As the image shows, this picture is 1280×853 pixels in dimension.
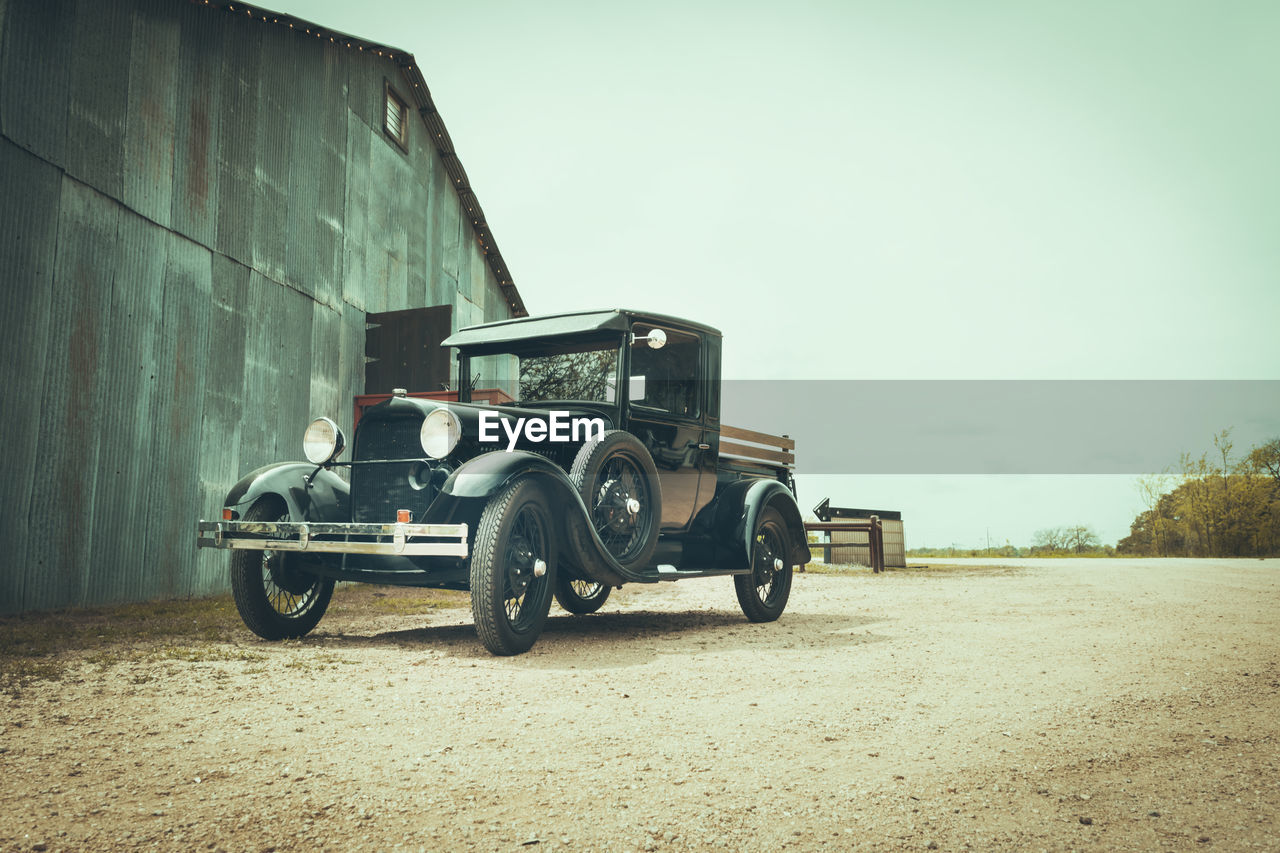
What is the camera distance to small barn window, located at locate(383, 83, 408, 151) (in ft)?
44.2

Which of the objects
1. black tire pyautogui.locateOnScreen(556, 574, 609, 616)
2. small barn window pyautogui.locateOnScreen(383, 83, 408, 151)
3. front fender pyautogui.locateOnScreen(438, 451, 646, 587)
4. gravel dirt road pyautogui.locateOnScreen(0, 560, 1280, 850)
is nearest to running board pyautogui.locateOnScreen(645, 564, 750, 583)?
front fender pyautogui.locateOnScreen(438, 451, 646, 587)

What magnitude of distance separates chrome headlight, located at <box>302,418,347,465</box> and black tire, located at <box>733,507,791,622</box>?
330cm

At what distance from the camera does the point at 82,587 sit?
24.4 ft

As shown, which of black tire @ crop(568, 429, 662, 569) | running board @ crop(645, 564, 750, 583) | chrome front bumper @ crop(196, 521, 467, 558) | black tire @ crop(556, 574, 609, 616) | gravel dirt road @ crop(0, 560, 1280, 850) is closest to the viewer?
gravel dirt road @ crop(0, 560, 1280, 850)

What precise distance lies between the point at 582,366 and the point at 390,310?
7.51 metres

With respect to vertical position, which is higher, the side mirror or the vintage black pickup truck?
the side mirror

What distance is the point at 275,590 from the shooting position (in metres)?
5.92

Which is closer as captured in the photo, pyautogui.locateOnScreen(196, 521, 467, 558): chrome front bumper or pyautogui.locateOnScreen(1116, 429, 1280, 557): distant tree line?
pyautogui.locateOnScreen(196, 521, 467, 558): chrome front bumper

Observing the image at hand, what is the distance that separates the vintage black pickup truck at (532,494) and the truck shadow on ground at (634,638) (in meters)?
0.29

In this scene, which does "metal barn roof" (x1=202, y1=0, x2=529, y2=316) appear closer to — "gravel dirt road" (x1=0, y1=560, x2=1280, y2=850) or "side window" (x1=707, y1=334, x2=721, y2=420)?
"side window" (x1=707, y1=334, x2=721, y2=420)

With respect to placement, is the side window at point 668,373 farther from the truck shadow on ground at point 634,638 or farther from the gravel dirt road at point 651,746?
the gravel dirt road at point 651,746

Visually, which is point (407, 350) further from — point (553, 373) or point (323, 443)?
point (323, 443)

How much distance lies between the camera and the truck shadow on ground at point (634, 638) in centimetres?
493

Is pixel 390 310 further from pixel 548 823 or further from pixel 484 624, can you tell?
pixel 548 823
